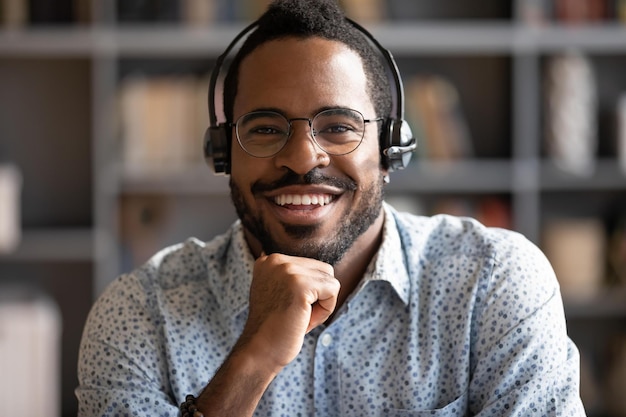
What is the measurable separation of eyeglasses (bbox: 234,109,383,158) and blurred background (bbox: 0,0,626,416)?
162cm

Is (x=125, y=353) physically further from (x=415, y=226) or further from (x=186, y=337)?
(x=415, y=226)

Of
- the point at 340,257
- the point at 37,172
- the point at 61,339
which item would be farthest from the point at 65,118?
the point at 340,257

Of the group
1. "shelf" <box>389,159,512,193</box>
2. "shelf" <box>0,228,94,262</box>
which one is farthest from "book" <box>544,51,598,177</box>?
"shelf" <box>0,228,94,262</box>

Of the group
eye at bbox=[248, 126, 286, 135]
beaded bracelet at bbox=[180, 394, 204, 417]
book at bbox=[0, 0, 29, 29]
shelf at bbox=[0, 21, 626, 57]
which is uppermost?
book at bbox=[0, 0, 29, 29]

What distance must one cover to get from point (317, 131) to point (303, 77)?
0.09 meters

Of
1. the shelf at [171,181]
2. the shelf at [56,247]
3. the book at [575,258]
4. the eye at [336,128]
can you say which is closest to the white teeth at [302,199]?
the eye at [336,128]

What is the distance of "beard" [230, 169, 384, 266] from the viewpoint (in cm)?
148

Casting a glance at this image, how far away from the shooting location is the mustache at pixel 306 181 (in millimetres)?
1448

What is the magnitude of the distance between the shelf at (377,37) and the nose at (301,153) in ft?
5.38

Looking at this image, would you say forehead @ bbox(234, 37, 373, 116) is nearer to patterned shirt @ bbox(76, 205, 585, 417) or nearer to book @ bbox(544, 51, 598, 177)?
patterned shirt @ bbox(76, 205, 585, 417)

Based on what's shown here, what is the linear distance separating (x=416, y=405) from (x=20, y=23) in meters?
2.21

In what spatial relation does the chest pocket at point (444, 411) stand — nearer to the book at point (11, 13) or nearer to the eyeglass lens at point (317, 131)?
the eyeglass lens at point (317, 131)

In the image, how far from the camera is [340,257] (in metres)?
1.50

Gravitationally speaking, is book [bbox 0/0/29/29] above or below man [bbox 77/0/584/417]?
above
